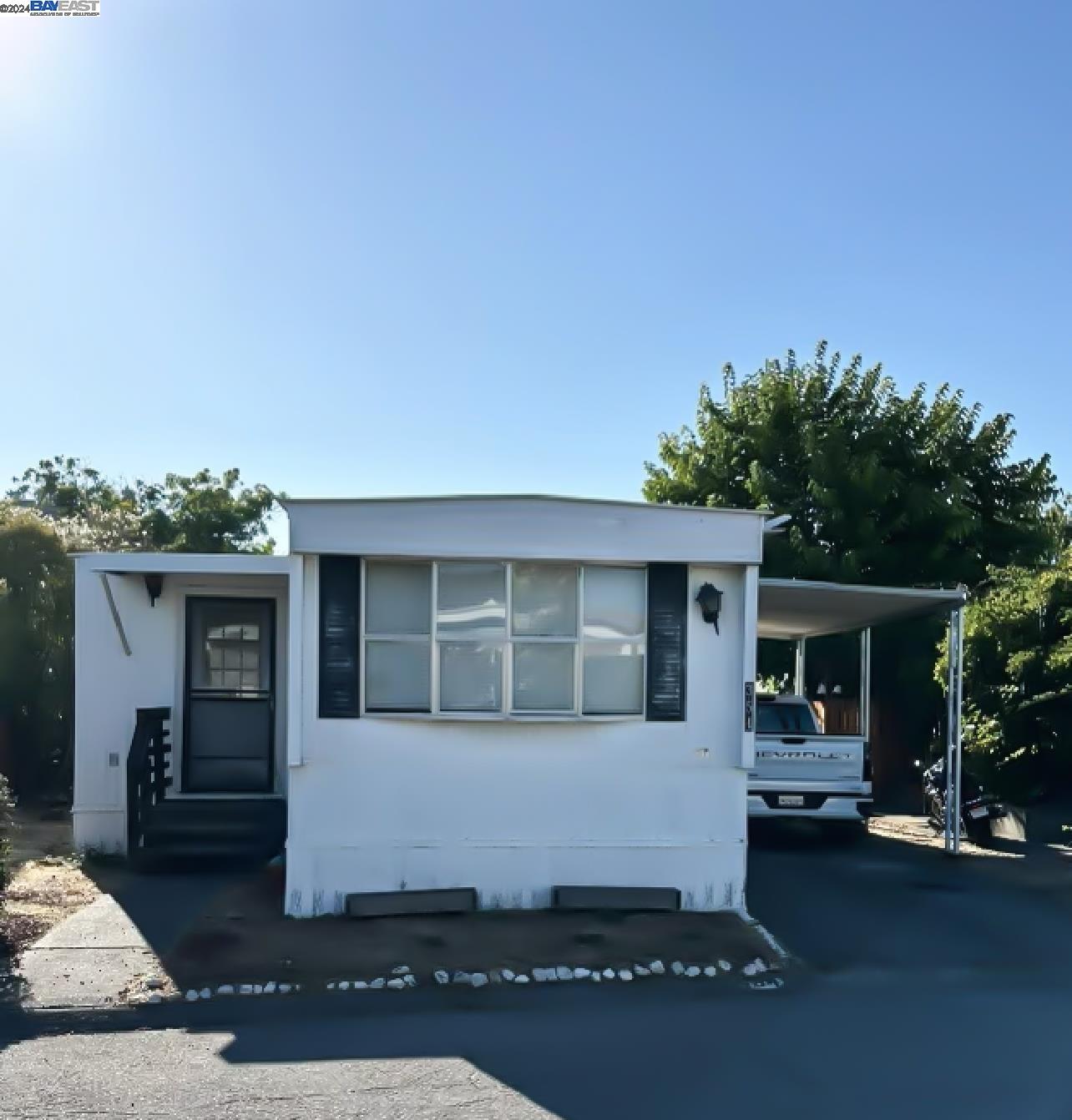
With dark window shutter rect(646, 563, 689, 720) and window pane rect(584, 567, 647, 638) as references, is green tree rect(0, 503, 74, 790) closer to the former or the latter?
window pane rect(584, 567, 647, 638)

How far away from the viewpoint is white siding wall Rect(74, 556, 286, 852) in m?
12.3

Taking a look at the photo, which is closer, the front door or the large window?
the large window

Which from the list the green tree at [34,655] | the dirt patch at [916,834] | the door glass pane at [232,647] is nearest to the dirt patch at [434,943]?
the door glass pane at [232,647]

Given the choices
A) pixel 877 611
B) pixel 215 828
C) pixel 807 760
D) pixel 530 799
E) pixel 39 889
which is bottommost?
pixel 39 889

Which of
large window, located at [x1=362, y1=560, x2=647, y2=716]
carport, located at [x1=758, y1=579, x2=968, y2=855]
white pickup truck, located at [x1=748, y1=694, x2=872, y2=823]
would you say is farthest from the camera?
white pickup truck, located at [x1=748, y1=694, x2=872, y2=823]

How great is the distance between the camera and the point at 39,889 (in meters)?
10.8

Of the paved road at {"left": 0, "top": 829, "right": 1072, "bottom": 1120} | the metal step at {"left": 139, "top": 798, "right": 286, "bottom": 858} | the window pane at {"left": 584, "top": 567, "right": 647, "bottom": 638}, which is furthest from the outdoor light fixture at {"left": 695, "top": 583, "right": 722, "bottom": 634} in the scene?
the metal step at {"left": 139, "top": 798, "right": 286, "bottom": 858}

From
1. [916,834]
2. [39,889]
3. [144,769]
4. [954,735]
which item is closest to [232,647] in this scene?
[144,769]

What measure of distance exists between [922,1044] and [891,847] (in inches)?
308

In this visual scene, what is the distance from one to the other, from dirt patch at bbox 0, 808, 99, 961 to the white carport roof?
6702 mm

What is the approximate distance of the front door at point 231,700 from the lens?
1273cm

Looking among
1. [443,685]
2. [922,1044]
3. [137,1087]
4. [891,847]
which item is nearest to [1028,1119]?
[922,1044]

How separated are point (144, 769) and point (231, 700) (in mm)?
1429

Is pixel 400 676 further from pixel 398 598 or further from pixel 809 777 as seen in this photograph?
pixel 809 777
